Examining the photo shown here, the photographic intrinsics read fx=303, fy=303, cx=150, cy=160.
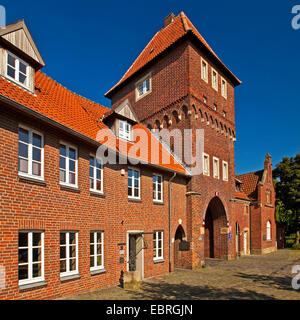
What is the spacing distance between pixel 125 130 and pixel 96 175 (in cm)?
456

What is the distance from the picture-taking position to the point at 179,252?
19188mm

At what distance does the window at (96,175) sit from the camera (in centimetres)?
1248

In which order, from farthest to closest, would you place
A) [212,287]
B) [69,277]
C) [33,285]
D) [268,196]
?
[268,196] → [212,287] → [69,277] → [33,285]

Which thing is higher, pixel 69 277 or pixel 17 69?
pixel 17 69

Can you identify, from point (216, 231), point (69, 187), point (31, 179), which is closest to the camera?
point (31, 179)

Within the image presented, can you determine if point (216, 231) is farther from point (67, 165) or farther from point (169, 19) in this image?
point (169, 19)

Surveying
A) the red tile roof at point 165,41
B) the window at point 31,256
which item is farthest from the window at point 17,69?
the red tile roof at point 165,41

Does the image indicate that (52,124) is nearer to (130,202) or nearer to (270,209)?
(130,202)

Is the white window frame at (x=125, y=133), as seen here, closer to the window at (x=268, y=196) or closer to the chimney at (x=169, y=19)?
the chimney at (x=169, y=19)

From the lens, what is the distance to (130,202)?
1458 centimetres

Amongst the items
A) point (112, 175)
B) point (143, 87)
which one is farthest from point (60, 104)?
point (143, 87)

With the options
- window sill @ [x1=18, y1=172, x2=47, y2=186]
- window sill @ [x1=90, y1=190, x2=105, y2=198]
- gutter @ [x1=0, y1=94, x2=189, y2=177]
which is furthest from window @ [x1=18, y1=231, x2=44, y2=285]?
gutter @ [x1=0, y1=94, x2=189, y2=177]

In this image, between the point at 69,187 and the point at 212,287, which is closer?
the point at 69,187
